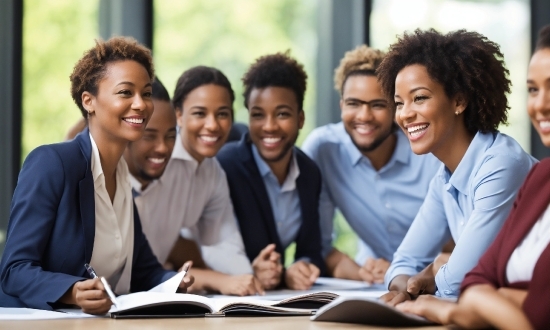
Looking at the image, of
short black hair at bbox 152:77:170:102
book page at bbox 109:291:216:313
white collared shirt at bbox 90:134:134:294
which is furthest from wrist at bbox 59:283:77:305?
short black hair at bbox 152:77:170:102

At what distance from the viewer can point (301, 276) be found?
9.14 feet

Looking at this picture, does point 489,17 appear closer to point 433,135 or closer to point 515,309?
point 433,135

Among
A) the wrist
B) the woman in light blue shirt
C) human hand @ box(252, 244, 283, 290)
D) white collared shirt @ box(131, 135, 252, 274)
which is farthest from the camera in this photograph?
white collared shirt @ box(131, 135, 252, 274)

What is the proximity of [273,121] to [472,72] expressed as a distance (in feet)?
3.50

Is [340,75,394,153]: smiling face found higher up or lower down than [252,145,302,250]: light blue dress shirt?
higher up

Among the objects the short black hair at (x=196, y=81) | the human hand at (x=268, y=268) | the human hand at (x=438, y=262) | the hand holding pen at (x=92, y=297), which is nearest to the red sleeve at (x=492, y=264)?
the human hand at (x=438, y=262)

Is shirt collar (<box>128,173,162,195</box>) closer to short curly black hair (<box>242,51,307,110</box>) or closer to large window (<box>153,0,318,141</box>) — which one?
short curly black hair (<box>242,51,307,110</box>)

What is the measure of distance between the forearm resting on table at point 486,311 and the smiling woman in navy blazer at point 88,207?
0.88m

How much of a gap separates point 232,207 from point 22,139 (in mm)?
1451

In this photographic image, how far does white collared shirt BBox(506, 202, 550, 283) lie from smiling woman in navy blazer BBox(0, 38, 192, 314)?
985mm

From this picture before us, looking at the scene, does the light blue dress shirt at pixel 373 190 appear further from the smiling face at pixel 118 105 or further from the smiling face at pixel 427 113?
the smiling face at pixel 118 105

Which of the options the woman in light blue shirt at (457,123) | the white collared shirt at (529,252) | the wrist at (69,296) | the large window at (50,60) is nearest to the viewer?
the white collared shirt at (529,252)

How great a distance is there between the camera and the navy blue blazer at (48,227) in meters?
1.96

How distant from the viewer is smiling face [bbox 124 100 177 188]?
9.10 ft
